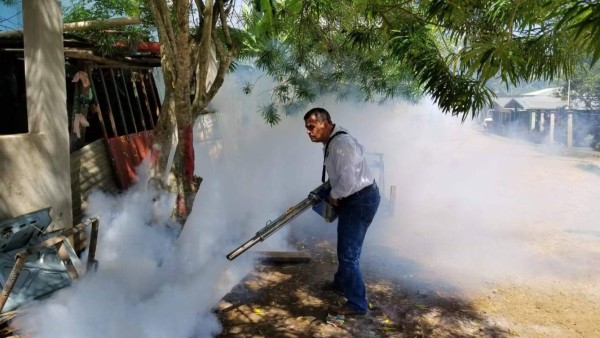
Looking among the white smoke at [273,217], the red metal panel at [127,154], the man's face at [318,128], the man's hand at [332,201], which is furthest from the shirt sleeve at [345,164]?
the red metal panel at [127,154]

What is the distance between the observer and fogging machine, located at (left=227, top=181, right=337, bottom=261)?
4.11m

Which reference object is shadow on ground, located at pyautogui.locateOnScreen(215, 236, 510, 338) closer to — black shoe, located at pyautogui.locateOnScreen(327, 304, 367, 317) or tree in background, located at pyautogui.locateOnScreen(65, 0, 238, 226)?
black shoe, located at pyautogui.locateOnScreen(327, 304, 367, 317)

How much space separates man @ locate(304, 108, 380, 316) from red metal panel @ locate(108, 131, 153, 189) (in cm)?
335

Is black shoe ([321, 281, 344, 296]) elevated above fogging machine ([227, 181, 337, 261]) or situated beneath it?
situated beneath

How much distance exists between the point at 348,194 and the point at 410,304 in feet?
4.64

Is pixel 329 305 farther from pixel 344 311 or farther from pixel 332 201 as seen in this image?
pixel 332 201

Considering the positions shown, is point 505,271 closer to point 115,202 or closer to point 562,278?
point 562,278

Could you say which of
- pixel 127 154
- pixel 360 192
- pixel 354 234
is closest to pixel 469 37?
pixel 360 192

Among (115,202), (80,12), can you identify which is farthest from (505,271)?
(80,12)

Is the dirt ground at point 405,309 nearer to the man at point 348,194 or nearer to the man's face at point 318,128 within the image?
the man at point 348,194

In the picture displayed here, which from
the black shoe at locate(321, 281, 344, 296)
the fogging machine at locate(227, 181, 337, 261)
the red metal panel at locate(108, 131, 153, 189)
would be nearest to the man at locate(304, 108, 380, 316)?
the fogging machine at locate(227, 181, 337, 261)

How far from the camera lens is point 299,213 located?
4238mm

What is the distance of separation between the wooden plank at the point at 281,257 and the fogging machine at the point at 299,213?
130 cm

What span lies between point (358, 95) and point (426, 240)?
4.86 m
